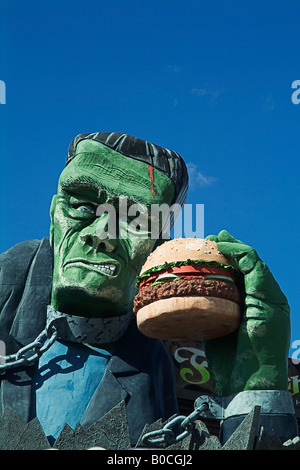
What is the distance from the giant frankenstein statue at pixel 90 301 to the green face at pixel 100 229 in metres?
0.01

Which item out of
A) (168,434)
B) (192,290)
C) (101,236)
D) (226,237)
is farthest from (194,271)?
(101,236)

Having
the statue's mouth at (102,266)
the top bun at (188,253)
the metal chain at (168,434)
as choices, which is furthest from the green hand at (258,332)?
the statue's mouth at (102,266)

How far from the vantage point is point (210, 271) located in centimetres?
659

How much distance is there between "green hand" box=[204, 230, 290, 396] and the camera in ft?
21.9

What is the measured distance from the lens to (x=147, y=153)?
Result: 845cm

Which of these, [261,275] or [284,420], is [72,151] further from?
[284,420]

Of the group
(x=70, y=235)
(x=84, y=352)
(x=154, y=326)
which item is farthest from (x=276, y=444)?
(x=70, y=235)

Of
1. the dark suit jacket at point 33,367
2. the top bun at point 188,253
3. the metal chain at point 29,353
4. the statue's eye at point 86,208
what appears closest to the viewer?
the top bun at point 188,253

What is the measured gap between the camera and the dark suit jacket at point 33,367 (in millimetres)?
7586

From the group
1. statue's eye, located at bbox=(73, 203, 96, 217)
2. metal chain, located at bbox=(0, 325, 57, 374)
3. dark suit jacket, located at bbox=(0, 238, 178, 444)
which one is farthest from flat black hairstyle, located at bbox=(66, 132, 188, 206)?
metal chain, located at bbox=(0, 325, 57, 374)

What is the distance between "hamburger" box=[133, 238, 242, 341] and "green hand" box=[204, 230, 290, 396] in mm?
107

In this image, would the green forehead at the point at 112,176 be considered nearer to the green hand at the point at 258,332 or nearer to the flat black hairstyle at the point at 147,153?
the flat black hairstyle at the point at 147,153

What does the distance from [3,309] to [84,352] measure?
99 cm

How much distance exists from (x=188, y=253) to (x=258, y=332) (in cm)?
90
